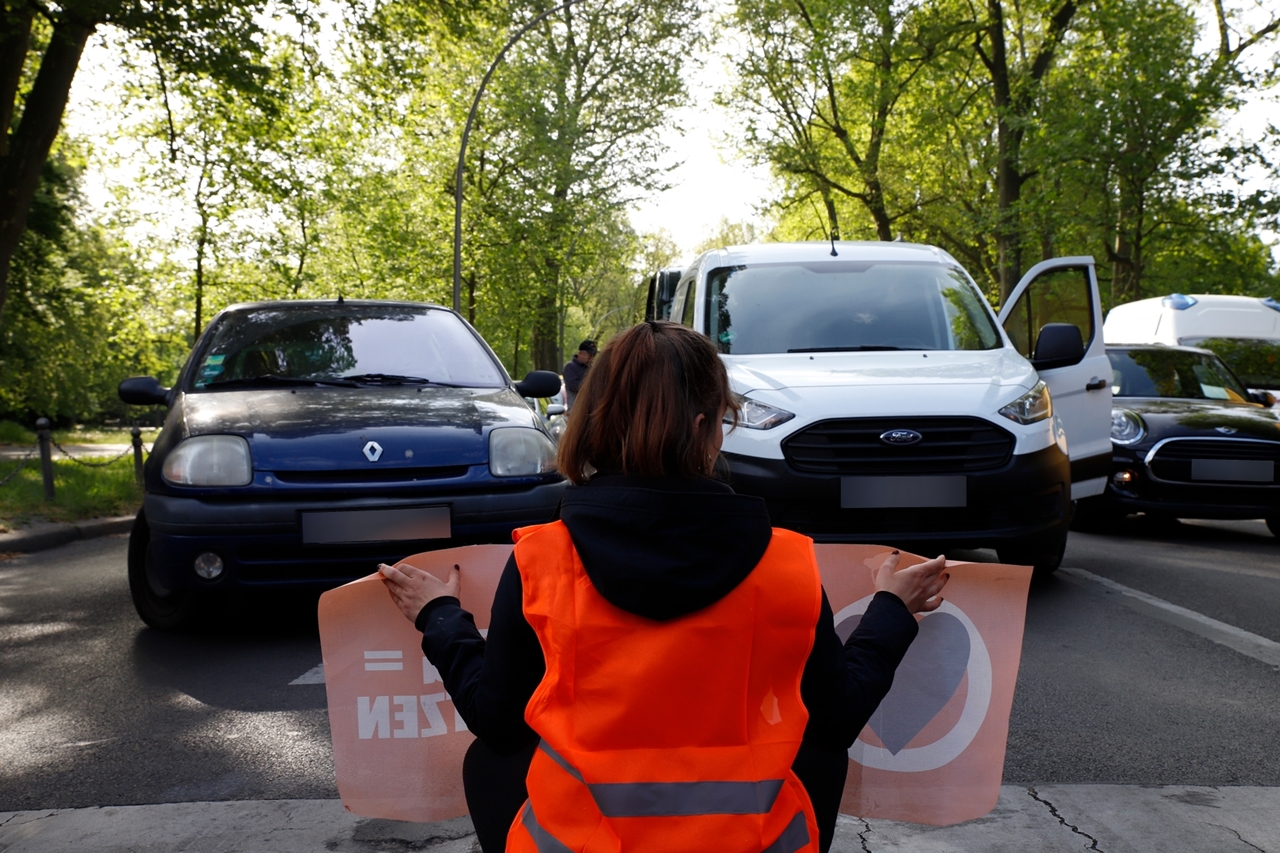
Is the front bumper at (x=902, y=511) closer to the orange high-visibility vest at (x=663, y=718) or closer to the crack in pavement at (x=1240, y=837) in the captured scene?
the crack in pavement at (x=1240, y=837)

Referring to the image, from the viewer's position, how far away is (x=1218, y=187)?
76.2ft

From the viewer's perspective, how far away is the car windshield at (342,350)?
19.2 feet

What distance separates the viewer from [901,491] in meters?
5.45

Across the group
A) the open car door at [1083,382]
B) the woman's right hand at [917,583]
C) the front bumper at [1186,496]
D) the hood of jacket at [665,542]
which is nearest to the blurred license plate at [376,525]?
the woman's right hand at [917,583]

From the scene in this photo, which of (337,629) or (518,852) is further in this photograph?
(337,629)

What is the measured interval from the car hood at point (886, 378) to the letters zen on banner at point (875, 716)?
10.3ft

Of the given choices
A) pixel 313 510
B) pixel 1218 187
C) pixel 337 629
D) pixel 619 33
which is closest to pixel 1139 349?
pixel 313 510

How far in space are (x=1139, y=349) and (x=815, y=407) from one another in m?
6.35

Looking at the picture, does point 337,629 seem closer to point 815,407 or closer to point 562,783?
point 562,783

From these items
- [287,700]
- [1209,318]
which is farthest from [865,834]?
[1209,318]

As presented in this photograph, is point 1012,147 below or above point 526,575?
above

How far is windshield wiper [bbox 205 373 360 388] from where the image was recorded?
18.6 ft

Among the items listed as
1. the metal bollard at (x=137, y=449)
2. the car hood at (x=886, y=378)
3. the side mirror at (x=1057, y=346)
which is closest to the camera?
the car hood at (x=886, y=378)

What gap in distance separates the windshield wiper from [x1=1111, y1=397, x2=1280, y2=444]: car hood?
5.94 m
